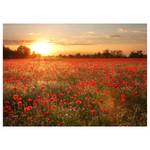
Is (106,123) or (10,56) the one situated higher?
(10,56)

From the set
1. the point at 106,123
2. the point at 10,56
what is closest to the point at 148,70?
the point at 106,123

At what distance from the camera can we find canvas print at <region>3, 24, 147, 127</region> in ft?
15.6

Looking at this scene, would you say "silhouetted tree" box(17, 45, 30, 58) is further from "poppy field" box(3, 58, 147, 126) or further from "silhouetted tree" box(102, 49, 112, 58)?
"silhouetted tree" box(102, 49, 112, 58)

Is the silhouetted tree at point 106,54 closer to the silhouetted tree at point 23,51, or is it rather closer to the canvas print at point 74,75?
the canvas print at point 74,75

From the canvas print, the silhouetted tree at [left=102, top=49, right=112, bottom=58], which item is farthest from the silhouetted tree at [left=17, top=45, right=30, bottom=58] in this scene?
the silhouetted tree at [left=102, top=49, right=112, bottom=58]

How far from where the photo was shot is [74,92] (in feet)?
15.7

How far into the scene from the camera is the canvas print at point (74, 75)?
15.6 ft

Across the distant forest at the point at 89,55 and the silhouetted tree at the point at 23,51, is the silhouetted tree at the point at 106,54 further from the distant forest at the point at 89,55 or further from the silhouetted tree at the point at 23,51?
the silhouetted tree at the point at 23,51

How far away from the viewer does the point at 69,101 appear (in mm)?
4762

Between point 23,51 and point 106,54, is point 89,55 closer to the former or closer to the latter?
point 106,54

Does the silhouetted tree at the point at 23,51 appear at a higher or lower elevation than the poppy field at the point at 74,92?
higher

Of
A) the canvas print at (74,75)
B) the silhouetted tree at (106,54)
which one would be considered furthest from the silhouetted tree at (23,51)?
the silhouetted tree at (106,54)
